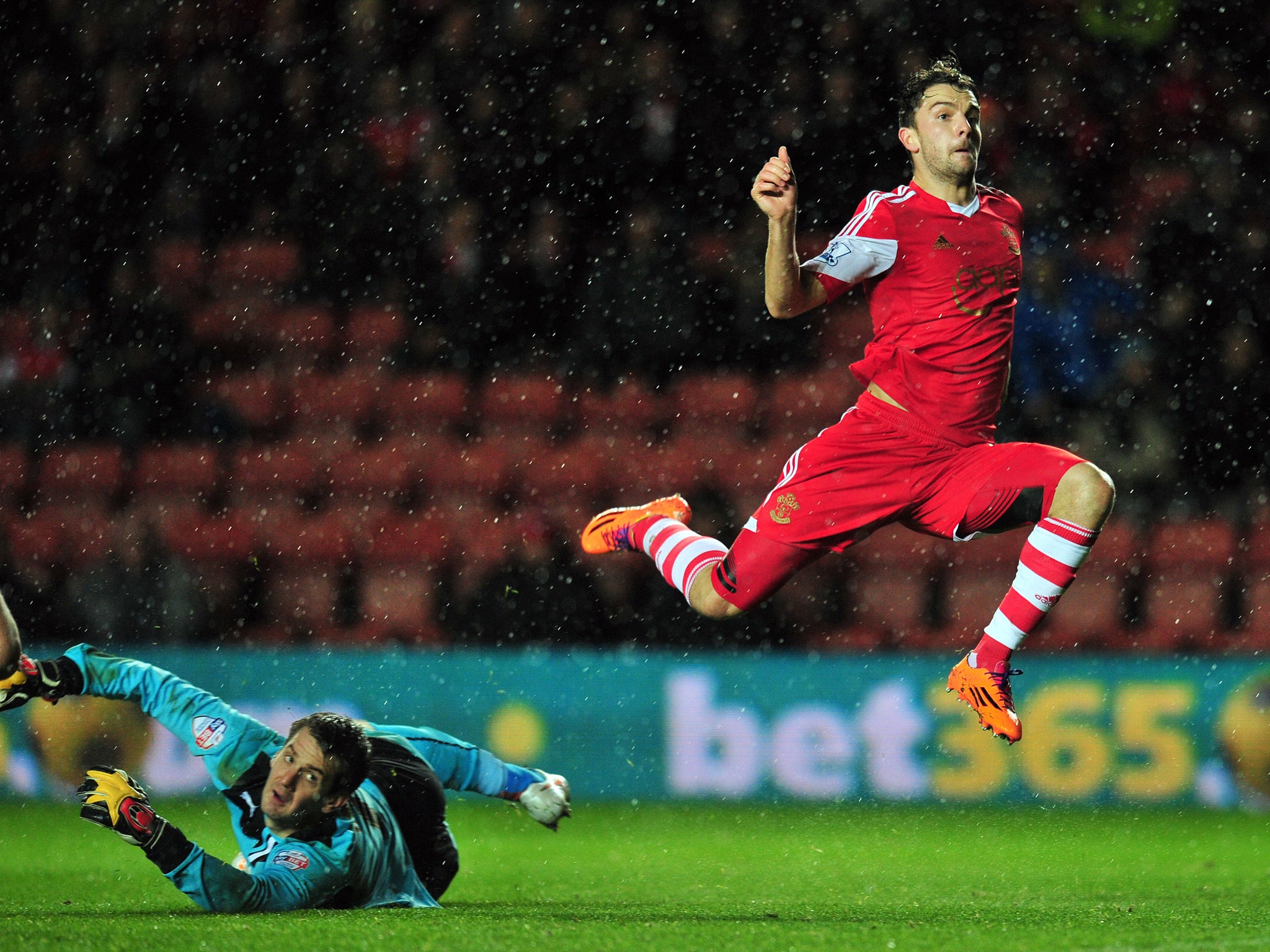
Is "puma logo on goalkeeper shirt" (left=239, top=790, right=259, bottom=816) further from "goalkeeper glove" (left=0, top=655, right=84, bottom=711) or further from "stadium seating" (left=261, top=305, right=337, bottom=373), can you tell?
"stadium seating" (left=261, top=305, right=337, bottom=373)

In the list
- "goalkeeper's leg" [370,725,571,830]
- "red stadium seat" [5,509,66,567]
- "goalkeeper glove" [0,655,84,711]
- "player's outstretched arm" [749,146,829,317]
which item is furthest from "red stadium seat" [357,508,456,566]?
"player's outstretched arm" [749,146,829,317]

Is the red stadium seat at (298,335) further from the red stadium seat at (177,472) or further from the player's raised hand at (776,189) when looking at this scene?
A: the player's raised hand at (776,189)

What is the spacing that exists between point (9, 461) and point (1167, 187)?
23.2 ft

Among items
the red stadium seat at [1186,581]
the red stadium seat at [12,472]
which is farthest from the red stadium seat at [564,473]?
the red stadium seat at [1186,581]

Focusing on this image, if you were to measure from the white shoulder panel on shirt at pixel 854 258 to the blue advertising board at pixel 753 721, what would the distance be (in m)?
3.65

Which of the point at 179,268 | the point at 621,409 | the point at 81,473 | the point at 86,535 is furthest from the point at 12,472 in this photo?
the point at 621,409

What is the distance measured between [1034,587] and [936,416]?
0.57 m

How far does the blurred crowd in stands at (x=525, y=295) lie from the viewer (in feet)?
27.4

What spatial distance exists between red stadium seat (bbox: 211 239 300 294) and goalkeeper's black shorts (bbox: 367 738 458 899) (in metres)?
5.43

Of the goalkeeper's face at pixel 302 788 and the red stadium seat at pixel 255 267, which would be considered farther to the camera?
the red stadium seat at pixel 255 267

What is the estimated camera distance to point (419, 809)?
4734mm

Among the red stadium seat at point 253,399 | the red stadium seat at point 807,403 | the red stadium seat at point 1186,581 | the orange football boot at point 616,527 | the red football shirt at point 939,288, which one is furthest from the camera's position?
the red stadium seat at point 253,399

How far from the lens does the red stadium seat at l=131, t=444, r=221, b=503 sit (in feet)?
28.4

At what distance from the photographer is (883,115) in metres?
10.0
